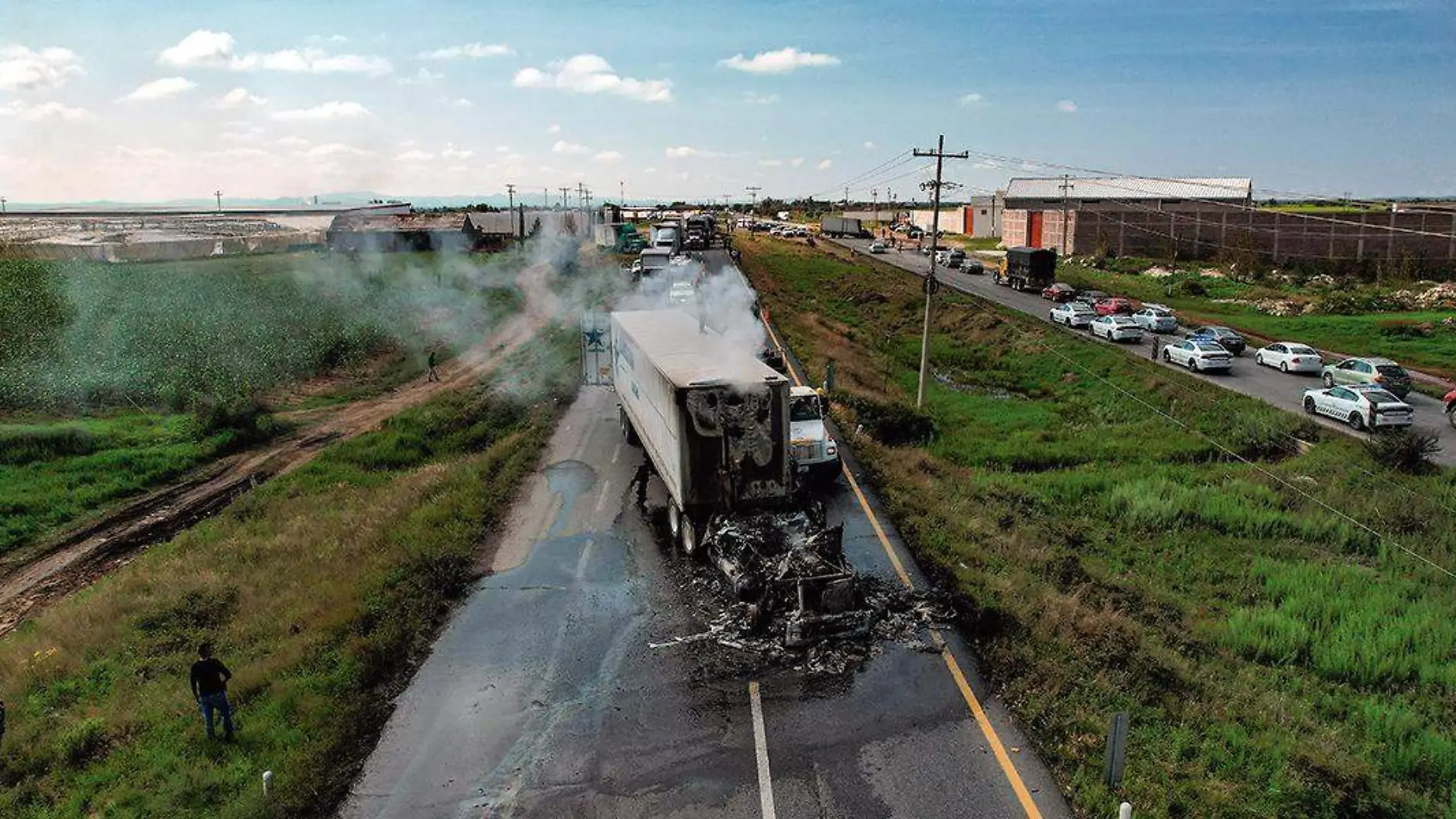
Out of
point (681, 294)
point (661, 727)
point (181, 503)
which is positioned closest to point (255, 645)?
point (661, 727)

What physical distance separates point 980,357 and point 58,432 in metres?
37.8

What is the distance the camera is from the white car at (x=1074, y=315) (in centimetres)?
4819

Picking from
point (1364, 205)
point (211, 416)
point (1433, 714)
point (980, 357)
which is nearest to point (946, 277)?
point (980, 357)

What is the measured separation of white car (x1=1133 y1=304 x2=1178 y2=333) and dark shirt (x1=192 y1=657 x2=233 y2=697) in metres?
45.0

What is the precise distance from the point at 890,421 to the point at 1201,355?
17.3 m

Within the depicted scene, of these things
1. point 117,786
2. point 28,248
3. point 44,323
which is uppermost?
point 28,248

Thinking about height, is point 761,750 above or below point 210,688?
below

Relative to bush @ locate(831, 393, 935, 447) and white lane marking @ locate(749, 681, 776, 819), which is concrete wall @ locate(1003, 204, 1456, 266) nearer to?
bush @ locate(831, 393, 935, 447)

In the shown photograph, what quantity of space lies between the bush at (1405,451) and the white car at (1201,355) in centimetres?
1200

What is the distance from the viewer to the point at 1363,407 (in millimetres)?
27156

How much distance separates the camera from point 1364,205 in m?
78.8

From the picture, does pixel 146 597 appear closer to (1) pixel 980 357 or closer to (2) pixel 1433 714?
(2) pixel 1433 714

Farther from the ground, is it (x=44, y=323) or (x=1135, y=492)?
(x=44, y=323)

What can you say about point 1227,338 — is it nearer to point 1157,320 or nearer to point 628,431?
point 1157,320
